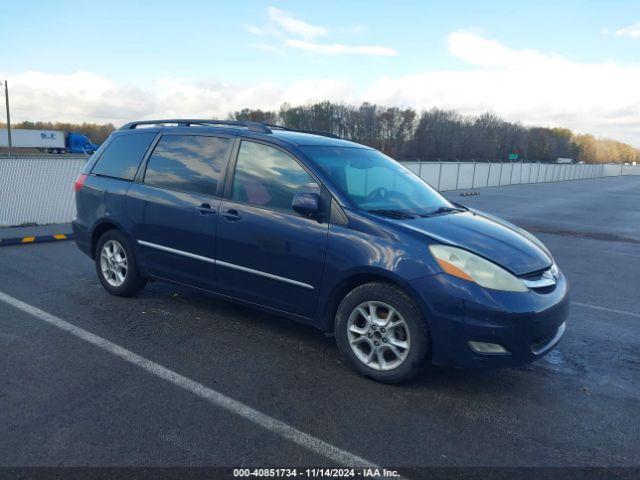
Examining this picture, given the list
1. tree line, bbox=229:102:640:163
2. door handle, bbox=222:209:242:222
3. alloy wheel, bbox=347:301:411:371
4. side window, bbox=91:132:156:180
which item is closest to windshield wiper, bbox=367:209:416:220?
alloy wheel, bbox=347:301:411:371

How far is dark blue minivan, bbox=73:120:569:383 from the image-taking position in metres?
3.58

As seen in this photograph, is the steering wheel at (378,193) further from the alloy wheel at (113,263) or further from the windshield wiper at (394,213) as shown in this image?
the alloy wheel at (113,263)

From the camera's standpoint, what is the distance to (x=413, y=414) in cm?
344

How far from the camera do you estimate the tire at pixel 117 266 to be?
216 inches

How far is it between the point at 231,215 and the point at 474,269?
207 cm

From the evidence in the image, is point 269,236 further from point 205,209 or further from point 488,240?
point 488,240

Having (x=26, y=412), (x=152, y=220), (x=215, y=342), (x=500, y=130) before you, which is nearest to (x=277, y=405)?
(x=215, y=342)

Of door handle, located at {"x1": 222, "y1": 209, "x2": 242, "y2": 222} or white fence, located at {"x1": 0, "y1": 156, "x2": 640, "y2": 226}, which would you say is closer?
door handle, located at {"x1": 222, "y1": 209, "x2": 242, "y2": 222}

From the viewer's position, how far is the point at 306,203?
3.95 m

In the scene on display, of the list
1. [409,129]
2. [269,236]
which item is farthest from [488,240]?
[409,129]

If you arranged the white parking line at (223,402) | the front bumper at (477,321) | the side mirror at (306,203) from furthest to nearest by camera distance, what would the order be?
the side mirror at (306,203), the front bumper at (477,321), the white parking line at (223,402)

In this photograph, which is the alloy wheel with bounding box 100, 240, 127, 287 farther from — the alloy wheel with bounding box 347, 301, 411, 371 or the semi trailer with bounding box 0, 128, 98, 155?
the semi trailer with bounding box 0, 128, 98, 155

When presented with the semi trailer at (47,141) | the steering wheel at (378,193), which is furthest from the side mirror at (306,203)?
the semi trailer at (47,141)

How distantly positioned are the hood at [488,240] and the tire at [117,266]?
3026 millimetres
